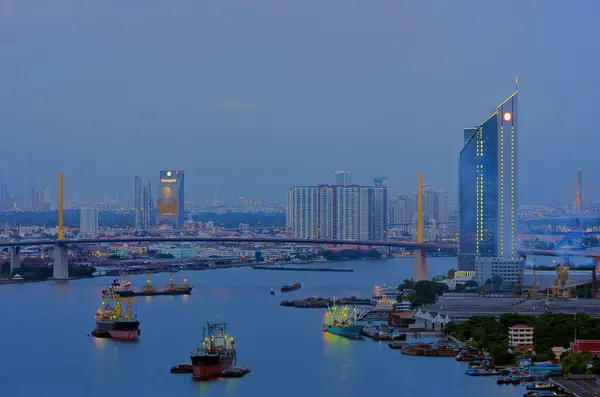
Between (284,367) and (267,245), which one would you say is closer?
(284,367)

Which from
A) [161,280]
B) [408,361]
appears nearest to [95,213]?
[161,280]

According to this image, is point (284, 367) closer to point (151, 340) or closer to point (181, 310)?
point (151, 340)

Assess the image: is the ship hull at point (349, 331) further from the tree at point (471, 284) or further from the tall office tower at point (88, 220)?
the tall office tower at point (88, 220)

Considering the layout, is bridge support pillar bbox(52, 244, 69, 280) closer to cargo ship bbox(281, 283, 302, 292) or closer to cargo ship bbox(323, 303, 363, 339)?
cargo ship bbox(281, 283, 302, 292)

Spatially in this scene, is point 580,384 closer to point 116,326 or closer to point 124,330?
point 124,330

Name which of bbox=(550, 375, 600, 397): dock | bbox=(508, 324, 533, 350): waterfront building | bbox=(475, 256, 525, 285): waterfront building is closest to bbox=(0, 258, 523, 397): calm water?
bbox=(550, 375, 600, 397): dock

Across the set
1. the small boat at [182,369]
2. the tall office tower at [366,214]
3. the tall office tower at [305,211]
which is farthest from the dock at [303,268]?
the small boat at [182,369]
